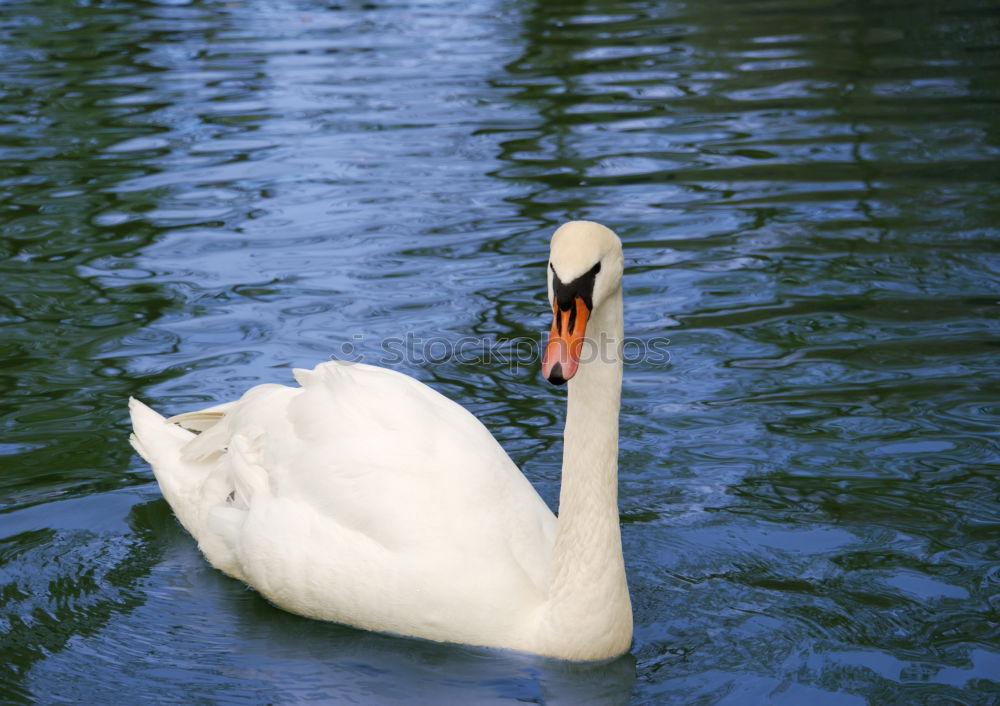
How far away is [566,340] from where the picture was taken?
167 inches

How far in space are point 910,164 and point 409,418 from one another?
272 inches

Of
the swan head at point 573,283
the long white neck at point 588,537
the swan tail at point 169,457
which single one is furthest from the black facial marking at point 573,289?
the swan tail at point 169,457

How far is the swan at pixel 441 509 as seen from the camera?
4613 millimetres

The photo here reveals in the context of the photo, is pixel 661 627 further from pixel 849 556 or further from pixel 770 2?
pixel 770 2

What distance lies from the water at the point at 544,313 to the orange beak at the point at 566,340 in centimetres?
115

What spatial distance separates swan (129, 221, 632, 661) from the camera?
4613 millimetres

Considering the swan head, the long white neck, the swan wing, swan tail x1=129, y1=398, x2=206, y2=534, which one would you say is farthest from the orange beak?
swan tail x1=129, y1=398, x2=206, y2=534

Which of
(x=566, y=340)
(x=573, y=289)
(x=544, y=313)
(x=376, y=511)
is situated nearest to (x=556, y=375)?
(x=566, y=340)

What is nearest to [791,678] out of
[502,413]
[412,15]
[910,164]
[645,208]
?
[502,413]

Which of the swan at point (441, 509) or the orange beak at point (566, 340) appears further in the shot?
the swan at point (441, 509)

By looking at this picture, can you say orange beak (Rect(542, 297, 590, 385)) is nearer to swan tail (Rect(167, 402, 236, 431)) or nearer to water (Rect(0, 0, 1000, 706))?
water (Rect(0, 0, 1000, 706))

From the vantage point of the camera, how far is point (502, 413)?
6.97 metres

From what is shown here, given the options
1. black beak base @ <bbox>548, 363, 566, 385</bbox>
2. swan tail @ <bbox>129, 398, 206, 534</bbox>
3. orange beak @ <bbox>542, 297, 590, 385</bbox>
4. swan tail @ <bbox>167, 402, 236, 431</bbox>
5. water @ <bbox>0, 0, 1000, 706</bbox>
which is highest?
orange beak @ <bbox>542, 297, 590, 385</bbox>

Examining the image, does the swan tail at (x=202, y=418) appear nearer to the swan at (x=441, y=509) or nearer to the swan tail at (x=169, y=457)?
the swan tail at (x=169, y=457)
